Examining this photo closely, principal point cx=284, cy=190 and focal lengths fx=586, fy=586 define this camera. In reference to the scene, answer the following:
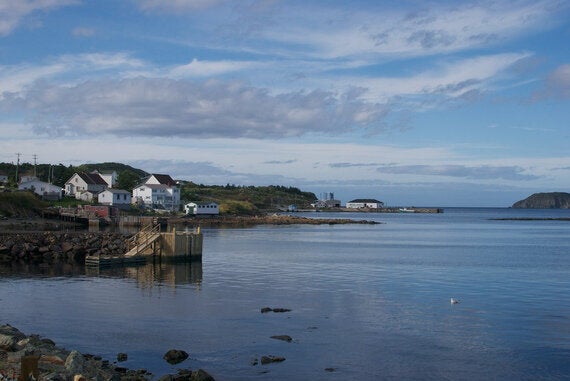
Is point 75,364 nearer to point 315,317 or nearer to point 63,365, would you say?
point 63,365

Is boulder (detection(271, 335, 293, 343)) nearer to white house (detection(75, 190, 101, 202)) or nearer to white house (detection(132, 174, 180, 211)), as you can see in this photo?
white house (detection(75, 190, 101, 202))

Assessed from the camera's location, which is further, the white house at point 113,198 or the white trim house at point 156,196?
the white trim house at point 156,196

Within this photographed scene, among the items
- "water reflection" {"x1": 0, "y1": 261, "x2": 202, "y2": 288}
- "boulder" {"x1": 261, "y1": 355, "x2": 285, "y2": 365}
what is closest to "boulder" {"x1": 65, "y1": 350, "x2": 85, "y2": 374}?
"boulder" {"x1": 261, "y1": 355, "x2": 285, "y2": 365}

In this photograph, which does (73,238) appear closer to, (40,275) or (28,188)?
(40,275)

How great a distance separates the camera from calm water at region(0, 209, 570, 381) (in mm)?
19516

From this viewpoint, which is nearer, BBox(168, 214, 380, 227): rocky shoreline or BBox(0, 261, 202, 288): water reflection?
BBox(0, 261, 202, 288): water reflection

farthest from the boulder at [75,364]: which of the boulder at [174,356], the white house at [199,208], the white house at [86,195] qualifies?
the white house at [199,208]

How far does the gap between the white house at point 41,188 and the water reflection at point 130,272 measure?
213 ft

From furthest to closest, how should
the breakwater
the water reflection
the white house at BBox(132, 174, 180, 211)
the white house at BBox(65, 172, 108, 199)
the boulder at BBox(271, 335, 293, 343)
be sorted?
the white house at BBox(132, 174, 180, 211), the white house at BBox(65, 172, 108, 199), the breakwater, the water reflection, the boulder at BBox(271, 335, 293, 343)

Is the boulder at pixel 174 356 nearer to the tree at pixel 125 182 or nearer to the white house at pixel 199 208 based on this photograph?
the white house at pixel 199 208

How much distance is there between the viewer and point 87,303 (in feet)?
96.1

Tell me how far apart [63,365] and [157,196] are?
4401 inches

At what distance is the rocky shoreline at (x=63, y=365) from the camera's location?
47.8ft

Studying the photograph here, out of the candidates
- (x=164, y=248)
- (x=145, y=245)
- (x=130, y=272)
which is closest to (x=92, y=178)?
(x=164, y=248)
